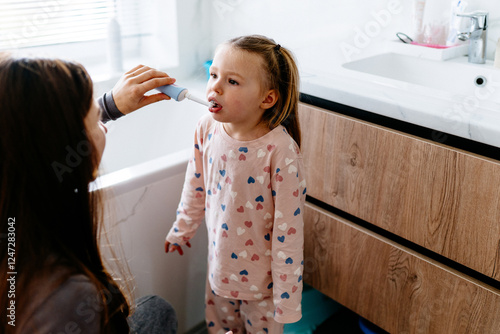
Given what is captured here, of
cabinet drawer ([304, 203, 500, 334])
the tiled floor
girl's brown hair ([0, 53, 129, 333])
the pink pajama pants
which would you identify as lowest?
the tiled floor

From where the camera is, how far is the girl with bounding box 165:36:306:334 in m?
0.96

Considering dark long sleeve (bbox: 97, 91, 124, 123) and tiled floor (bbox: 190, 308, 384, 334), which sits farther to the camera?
tiled floor (bbox: 190, 308, 384, 334)

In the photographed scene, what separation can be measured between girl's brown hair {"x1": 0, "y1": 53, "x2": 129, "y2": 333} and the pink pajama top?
0.37 metres

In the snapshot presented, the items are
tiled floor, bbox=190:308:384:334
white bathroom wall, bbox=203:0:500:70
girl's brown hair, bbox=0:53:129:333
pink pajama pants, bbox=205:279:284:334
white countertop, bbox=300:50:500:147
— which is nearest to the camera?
girl's brown hair, bbox=0:53:129:333

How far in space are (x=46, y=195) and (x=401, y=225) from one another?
0.75m

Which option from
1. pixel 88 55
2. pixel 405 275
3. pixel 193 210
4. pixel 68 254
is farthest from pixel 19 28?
pixel 405 275

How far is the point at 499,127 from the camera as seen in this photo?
896 mm

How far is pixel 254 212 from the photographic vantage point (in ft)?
3.43

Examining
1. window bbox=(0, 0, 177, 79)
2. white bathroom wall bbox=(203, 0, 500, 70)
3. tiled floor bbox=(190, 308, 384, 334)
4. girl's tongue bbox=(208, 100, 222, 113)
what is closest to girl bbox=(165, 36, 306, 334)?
girl's tongue bbox=(208, 100, 222, 113)

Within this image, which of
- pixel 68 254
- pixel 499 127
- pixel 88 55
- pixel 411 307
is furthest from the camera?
pixel 88 55

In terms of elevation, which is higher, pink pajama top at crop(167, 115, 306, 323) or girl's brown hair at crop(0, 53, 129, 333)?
girl's brown hair at crop(0, 53, 129, 333)

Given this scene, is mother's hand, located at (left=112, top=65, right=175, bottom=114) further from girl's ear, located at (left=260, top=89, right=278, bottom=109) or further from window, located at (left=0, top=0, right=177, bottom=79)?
window, located at (left=0, top=0, right=177, bottom=79)

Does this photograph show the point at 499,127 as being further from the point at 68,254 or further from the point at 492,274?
the point at 68,254

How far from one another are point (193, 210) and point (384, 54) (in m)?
0.69
